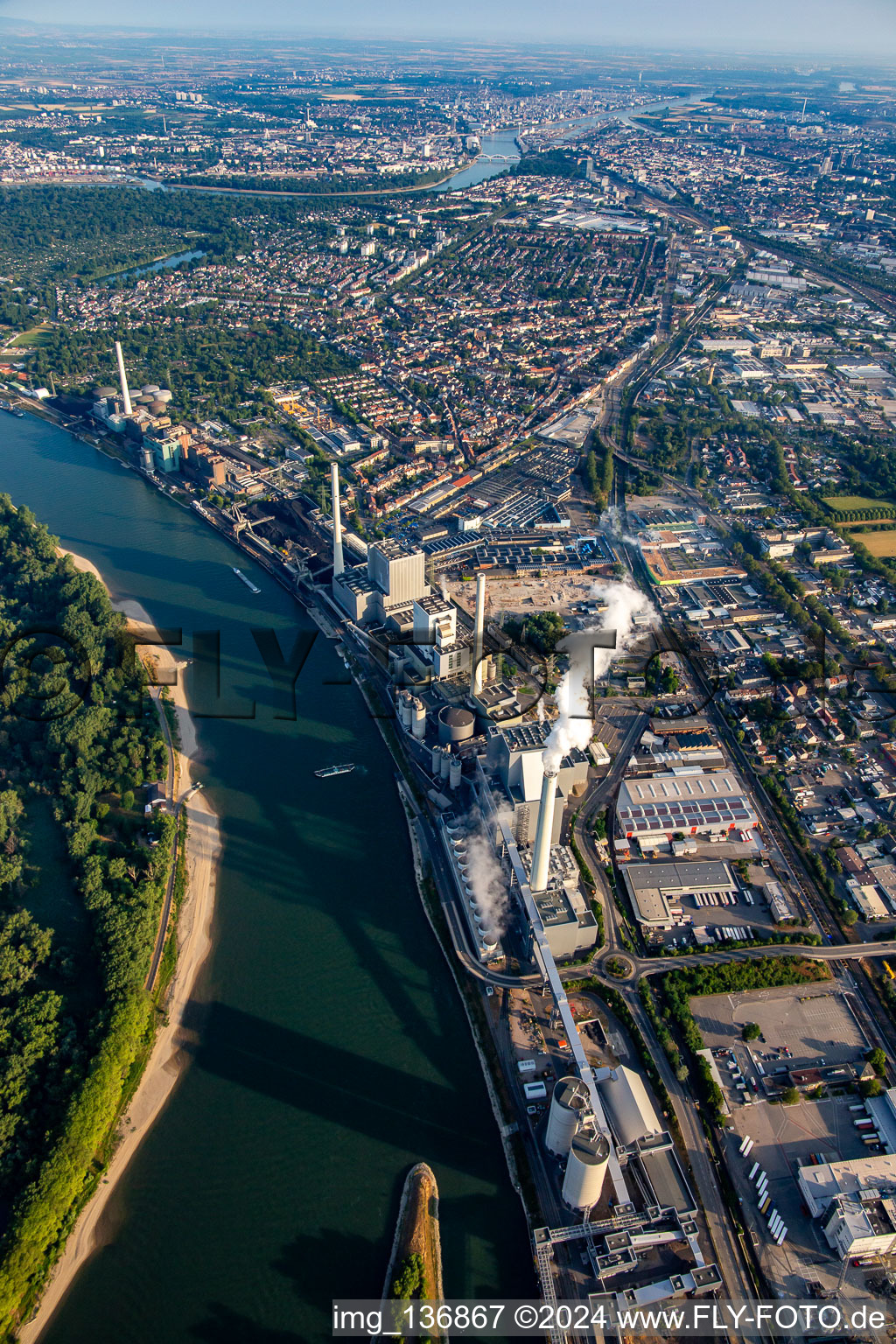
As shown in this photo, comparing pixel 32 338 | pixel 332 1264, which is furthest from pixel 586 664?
pixel 32 338

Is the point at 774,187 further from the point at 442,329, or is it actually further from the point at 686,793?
the point at 686,793

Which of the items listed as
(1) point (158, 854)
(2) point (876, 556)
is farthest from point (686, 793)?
(2) point (876, 556)

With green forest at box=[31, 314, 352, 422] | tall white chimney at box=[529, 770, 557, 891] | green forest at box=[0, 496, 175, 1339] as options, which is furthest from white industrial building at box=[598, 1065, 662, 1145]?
green forest at box=[31, 314, 352, 422]

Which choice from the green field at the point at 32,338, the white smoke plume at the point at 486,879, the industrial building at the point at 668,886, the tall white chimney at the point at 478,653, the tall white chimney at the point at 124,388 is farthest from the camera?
the green field at the point at 32,338

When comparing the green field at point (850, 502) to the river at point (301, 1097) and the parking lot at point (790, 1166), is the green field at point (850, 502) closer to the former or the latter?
the river at point (301, 1097)

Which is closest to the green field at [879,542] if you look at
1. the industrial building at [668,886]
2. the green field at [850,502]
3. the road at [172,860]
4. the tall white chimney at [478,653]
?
the green field at [850,502]

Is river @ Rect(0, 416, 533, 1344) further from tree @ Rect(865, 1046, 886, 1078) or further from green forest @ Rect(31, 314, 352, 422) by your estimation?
green forest @ Rect(31, 314, 352, 422)
